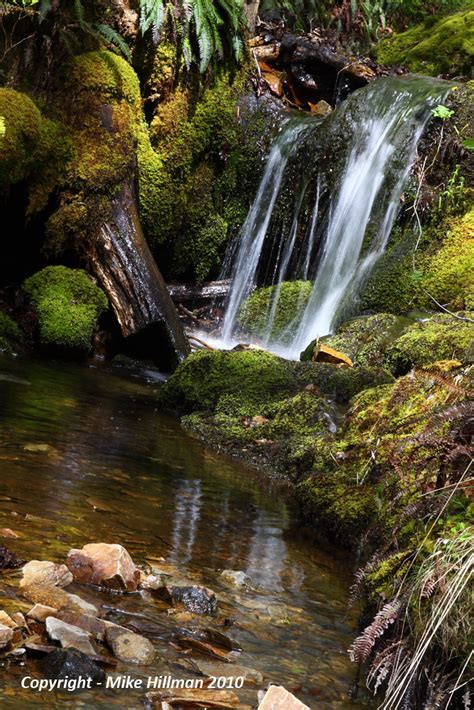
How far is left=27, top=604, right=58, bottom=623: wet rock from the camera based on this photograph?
Result: 2178 millimetres

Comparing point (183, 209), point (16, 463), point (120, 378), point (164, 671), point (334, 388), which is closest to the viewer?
point (164, 671)

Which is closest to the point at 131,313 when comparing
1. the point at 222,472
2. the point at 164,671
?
the point at 222,472

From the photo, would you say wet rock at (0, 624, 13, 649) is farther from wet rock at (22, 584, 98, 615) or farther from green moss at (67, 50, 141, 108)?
green moss at (67, 50, 141, 108)

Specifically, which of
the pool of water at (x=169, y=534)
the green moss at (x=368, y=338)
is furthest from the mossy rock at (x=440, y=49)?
the pool of water at (x=169, y=534)

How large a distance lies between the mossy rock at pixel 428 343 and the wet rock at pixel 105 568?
3.65 metres

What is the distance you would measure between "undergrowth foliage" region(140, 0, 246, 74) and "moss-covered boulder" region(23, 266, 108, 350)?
351 centimetres

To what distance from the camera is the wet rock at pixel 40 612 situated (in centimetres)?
218

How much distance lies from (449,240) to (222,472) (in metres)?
6.07

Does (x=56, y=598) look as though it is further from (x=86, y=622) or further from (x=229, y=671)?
(x=229, y=671)

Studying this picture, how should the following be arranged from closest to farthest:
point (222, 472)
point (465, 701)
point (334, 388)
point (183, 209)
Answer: point (465, 701) < point (222, 472) < point (334, 388) < point (183, 209)

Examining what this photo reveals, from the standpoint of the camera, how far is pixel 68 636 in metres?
2.09

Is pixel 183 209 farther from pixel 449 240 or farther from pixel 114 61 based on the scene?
pixel 449 240

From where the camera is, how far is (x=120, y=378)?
26.0 ft

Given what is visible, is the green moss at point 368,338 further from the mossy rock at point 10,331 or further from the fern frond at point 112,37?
the fern frond at point 112,37
